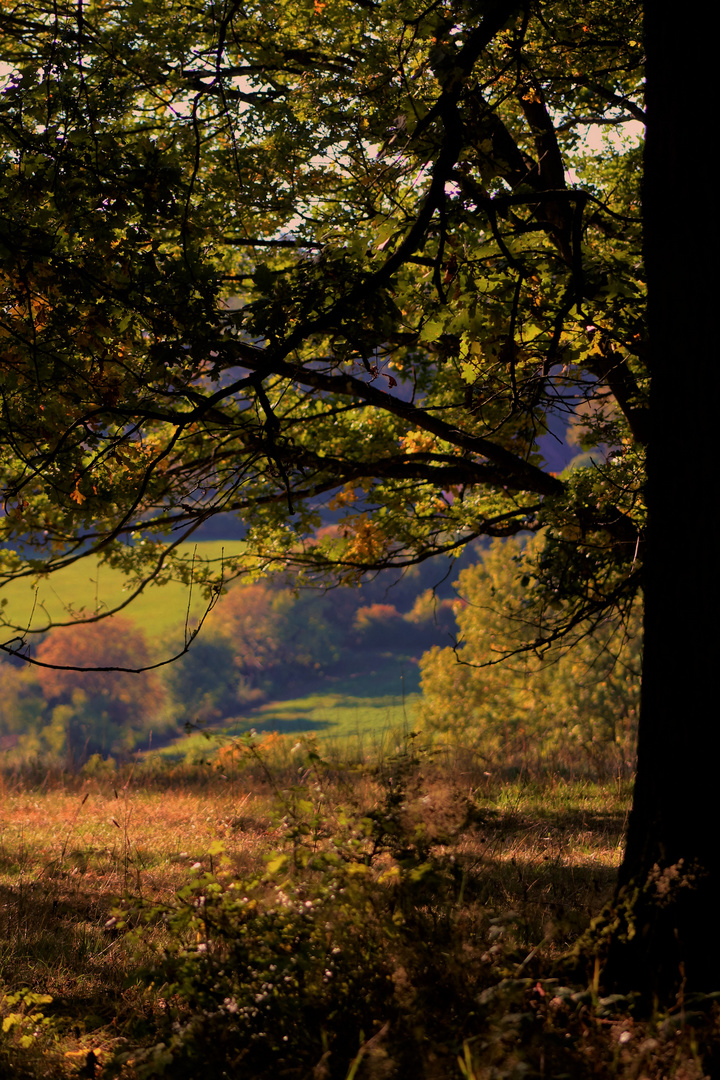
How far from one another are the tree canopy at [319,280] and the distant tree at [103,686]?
78.4m

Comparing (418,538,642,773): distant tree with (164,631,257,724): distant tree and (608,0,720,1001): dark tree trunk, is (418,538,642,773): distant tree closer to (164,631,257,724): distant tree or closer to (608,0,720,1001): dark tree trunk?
(608,0,720,1001): dark tree trunk

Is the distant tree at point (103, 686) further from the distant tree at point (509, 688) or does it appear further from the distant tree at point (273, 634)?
the distant tree at point (509, 688)

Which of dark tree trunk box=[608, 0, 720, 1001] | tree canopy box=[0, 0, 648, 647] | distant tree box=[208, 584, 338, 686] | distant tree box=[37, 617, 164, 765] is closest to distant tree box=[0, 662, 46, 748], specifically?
distant tree box=[37, 617, 164, 765]

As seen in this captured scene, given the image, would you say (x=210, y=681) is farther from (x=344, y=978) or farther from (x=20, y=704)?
(x=344, y=978)

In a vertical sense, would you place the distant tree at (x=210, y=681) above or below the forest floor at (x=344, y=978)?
above

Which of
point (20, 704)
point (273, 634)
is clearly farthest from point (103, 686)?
point (273, 634)

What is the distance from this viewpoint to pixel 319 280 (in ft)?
11.7

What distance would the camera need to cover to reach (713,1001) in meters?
2.65

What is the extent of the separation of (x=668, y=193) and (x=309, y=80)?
13.9 ft

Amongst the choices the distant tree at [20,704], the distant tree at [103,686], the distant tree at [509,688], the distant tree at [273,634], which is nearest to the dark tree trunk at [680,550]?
the distant tree at [509,688]

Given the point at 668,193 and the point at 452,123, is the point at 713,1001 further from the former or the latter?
the point at 452,123

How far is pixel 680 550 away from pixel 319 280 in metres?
1.90

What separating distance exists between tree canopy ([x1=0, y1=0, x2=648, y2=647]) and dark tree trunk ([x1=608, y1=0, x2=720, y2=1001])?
0.65m

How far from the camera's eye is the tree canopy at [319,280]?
357cm
